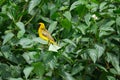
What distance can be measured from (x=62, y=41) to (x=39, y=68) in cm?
24

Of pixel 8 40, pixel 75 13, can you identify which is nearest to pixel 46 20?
pixel 75 13

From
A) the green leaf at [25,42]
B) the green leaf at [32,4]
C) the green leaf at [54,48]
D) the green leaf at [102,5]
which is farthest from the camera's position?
the green leaf at [102,5]

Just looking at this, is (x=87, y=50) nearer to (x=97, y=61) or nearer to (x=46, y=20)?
(x=97, y=61)

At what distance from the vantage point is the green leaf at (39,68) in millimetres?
2131

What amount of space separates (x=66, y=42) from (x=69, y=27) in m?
0.08

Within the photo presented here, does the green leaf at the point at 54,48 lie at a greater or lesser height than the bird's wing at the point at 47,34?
lesser

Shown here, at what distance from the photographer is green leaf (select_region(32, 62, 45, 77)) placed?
213 centimetres

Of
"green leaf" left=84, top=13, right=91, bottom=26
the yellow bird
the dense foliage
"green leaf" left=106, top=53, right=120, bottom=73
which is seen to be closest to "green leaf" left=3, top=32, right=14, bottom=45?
the dense foliage

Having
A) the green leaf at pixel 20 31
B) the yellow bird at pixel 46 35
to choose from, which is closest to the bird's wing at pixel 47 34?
the yellow bird at pixel 46 35

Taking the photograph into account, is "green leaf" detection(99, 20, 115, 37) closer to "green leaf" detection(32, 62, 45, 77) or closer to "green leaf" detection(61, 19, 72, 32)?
"green leaf" detection(61, 19, 72, 32)

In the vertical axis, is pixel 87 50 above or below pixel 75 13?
below

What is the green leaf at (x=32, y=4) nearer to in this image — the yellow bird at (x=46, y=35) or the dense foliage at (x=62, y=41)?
the dense foliage at (x=62, y=41)

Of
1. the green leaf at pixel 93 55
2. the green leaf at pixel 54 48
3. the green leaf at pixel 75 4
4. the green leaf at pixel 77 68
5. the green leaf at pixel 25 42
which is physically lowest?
the green leaf at pixel 77 68

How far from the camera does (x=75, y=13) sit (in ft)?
8.02
